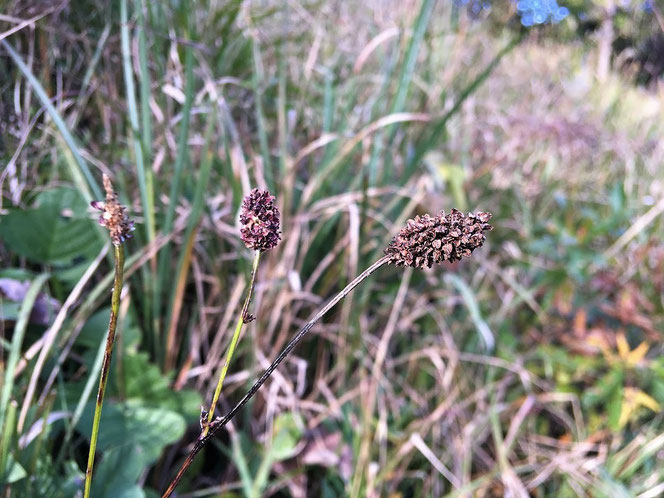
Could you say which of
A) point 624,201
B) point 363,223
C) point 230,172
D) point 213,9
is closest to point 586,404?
point 624,201

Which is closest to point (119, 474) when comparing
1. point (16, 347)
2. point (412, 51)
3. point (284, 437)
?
point (16, 347)

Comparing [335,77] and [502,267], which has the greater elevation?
[335,77]

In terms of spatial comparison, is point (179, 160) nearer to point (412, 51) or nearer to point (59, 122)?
point (59, 122)

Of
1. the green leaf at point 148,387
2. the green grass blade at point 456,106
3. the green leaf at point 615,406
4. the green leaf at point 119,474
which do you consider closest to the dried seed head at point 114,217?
the green leaf at point 119,474

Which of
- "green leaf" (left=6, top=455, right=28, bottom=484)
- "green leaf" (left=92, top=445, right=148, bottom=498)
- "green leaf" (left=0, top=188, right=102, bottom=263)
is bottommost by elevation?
"green leaf" (left=92, top=445, right=148, bottom=498)

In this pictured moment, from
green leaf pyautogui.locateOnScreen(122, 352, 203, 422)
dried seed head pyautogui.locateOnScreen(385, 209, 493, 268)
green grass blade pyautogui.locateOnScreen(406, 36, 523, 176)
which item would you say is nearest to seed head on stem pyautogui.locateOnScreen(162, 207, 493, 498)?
dried seed head pyautogui.locateOnScreen(385, 209, 493, 268)

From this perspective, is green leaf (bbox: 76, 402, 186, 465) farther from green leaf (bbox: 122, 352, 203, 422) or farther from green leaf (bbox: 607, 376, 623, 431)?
green leaf (bbox: 607, 376, 623, 431)

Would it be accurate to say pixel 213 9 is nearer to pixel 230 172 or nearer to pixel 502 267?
pixel 230 172

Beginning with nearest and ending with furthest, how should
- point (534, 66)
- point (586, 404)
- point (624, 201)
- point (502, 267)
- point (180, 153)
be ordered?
point (180, 153), point (586, 404), point (624, 201), point (502, 267), point (534, 66)
